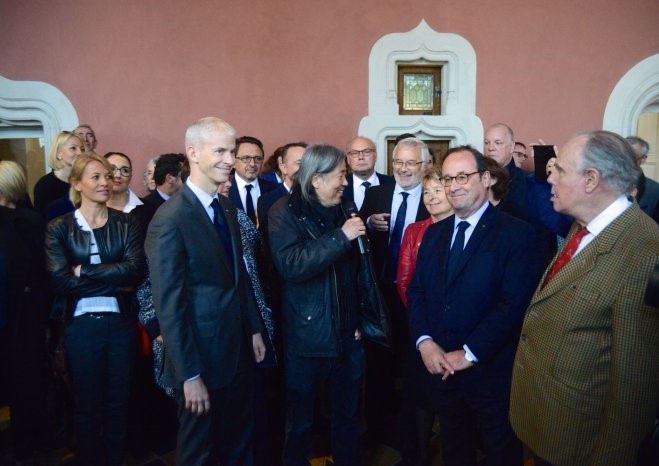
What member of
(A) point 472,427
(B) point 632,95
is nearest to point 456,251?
(A) point 472,427

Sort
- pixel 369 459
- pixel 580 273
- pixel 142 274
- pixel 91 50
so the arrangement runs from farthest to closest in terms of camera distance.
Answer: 1. pixel 91 50
2. pixel 369 459
3. pixel 142 274
4. pixel 580 273

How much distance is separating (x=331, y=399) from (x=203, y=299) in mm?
840

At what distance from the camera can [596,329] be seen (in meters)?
1.42

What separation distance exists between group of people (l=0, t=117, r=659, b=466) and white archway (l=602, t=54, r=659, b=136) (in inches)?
Result: 89.4

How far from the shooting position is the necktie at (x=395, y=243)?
110 inches

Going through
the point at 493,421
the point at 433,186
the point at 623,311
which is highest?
the point at 433,186

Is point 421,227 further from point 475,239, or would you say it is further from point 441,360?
point 441,360

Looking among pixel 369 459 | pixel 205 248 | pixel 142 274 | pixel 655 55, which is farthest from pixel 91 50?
pixel 655 55

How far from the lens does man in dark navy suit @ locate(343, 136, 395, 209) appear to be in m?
3.43

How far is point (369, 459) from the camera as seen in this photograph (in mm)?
2611

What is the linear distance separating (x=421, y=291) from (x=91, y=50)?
143 inches

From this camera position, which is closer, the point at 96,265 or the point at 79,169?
the point at 96,265

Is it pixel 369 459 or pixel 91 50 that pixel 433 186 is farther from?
pixel 91 50

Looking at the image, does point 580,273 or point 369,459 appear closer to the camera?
point 580,273
